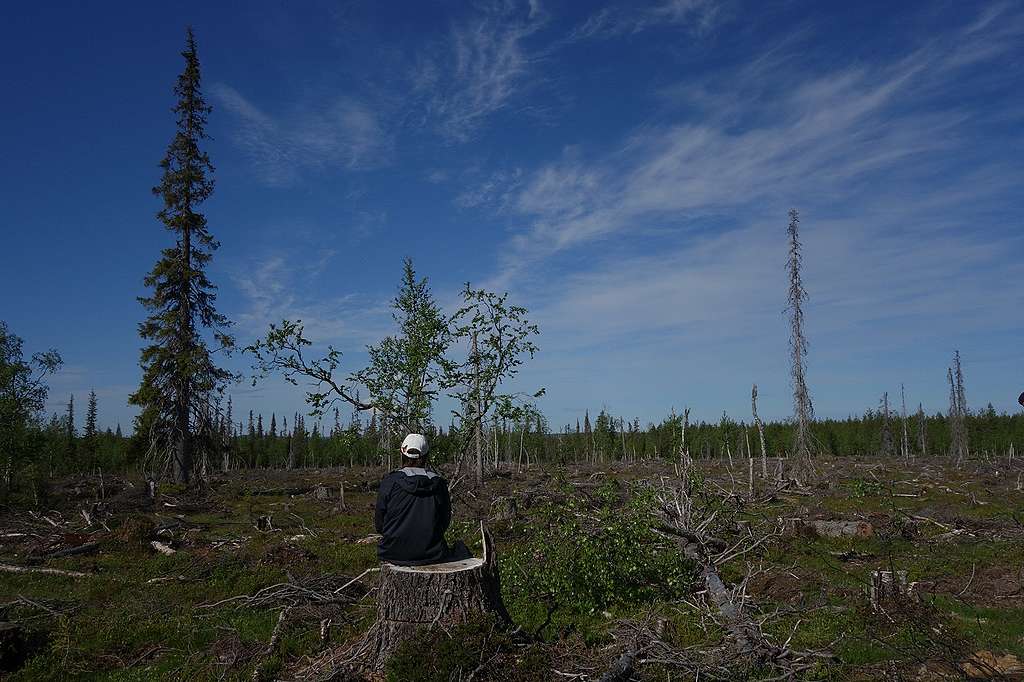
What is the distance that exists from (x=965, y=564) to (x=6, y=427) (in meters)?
29.3

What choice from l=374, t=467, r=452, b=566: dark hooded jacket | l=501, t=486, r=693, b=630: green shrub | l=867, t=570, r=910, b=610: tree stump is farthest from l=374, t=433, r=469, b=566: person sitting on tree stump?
l=867, t=570, r=910, b=610: tree stump

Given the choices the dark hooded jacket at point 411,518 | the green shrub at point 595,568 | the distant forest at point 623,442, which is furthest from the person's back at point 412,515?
the distant forest at point 623,442

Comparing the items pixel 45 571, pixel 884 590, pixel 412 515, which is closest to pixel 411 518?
pixel 412 515

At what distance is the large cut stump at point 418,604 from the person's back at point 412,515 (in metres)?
0.40

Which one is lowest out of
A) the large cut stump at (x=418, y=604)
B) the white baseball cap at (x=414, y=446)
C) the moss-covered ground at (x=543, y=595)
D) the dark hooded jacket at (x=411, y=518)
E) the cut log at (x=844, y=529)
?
the cut log at (x=844, y=529)

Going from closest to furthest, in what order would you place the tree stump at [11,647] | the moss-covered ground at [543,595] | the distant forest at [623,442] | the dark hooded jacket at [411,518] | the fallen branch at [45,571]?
the moss-covered ground at [543,595], the dark hooded jacket at [411,518], the tree stump at [11,647], the fallen branch at [45,571], the distant forest at [623,442]

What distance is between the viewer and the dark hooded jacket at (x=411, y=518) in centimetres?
745

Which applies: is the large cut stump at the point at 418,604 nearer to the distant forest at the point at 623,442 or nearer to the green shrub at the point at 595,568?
the green shrub at the point at 595,568

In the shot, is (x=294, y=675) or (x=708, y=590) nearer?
(x=294, y=675)

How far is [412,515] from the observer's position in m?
7.45

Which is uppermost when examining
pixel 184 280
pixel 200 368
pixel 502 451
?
pixel 184 280

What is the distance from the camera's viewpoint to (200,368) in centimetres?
3120

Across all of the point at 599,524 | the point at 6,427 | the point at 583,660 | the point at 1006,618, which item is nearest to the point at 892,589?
the point at 1006,618

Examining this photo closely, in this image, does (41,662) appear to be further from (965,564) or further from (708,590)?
(965,564)
